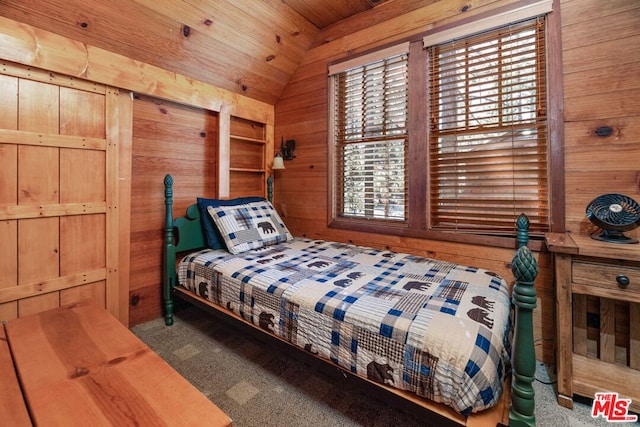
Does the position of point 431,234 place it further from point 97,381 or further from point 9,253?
point 9,253

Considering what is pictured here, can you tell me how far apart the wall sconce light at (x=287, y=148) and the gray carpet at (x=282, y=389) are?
71.7 inches

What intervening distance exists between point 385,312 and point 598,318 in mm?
1414

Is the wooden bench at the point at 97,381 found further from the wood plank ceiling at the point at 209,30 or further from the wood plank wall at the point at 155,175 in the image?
the wood plank ceiling at the point at 209,30

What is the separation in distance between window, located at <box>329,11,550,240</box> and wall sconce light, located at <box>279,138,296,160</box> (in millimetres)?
515

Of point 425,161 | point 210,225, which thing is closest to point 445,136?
point 425,161

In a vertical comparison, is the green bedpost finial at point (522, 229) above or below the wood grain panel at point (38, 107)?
below

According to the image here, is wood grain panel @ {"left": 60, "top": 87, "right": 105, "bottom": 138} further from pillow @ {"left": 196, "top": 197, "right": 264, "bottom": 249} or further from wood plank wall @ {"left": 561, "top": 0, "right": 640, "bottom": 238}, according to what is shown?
wood plank wall @ {"left": 561, "top": 0, "right": 640, "bottom": 238}

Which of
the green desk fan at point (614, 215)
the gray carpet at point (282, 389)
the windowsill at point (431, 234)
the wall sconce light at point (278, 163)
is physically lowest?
the gray carpet at point (282, 389)

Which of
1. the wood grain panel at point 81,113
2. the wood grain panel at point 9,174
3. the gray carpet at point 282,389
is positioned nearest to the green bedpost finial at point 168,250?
the gray carpet at point 282,389

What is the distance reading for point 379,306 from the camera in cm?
126

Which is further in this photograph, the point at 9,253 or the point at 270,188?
the point at 270,188

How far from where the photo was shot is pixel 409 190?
7.51ft

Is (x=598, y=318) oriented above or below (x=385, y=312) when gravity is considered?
below

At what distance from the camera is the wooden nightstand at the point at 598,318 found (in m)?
1.32
